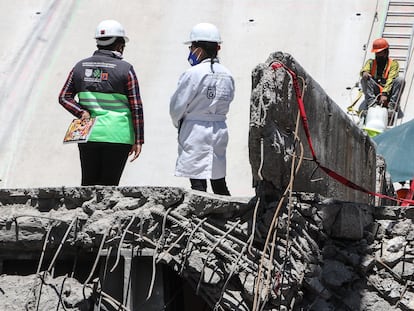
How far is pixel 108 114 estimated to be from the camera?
7035 millimetres

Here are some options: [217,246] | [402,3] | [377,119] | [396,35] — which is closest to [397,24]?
[396,35]

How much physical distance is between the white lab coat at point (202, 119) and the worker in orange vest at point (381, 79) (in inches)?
239

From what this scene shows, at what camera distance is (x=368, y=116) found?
12.6 m

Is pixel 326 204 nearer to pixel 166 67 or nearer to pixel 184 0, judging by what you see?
pixel 166 67

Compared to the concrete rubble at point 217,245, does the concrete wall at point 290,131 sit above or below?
above

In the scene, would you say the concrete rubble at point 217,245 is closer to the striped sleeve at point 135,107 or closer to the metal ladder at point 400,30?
the striped sleeve at point 135,107

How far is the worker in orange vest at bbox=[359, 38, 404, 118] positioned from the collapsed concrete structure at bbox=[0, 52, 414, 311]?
6.56m

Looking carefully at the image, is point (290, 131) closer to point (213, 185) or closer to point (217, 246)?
point (217, 246)

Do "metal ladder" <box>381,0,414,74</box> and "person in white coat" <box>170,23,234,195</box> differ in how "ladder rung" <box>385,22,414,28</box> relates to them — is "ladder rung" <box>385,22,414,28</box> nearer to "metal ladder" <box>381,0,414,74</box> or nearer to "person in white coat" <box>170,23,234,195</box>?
"metal ladder" <box>381,0,414,74</box>

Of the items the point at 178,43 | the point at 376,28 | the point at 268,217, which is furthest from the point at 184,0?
the point at 268,217

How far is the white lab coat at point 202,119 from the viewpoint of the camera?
720cm

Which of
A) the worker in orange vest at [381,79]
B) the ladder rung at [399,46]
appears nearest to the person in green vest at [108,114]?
the worker in orange vest at [381,79]

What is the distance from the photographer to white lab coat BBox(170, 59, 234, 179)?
720 cm

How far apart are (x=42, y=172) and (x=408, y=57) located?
525 cm
